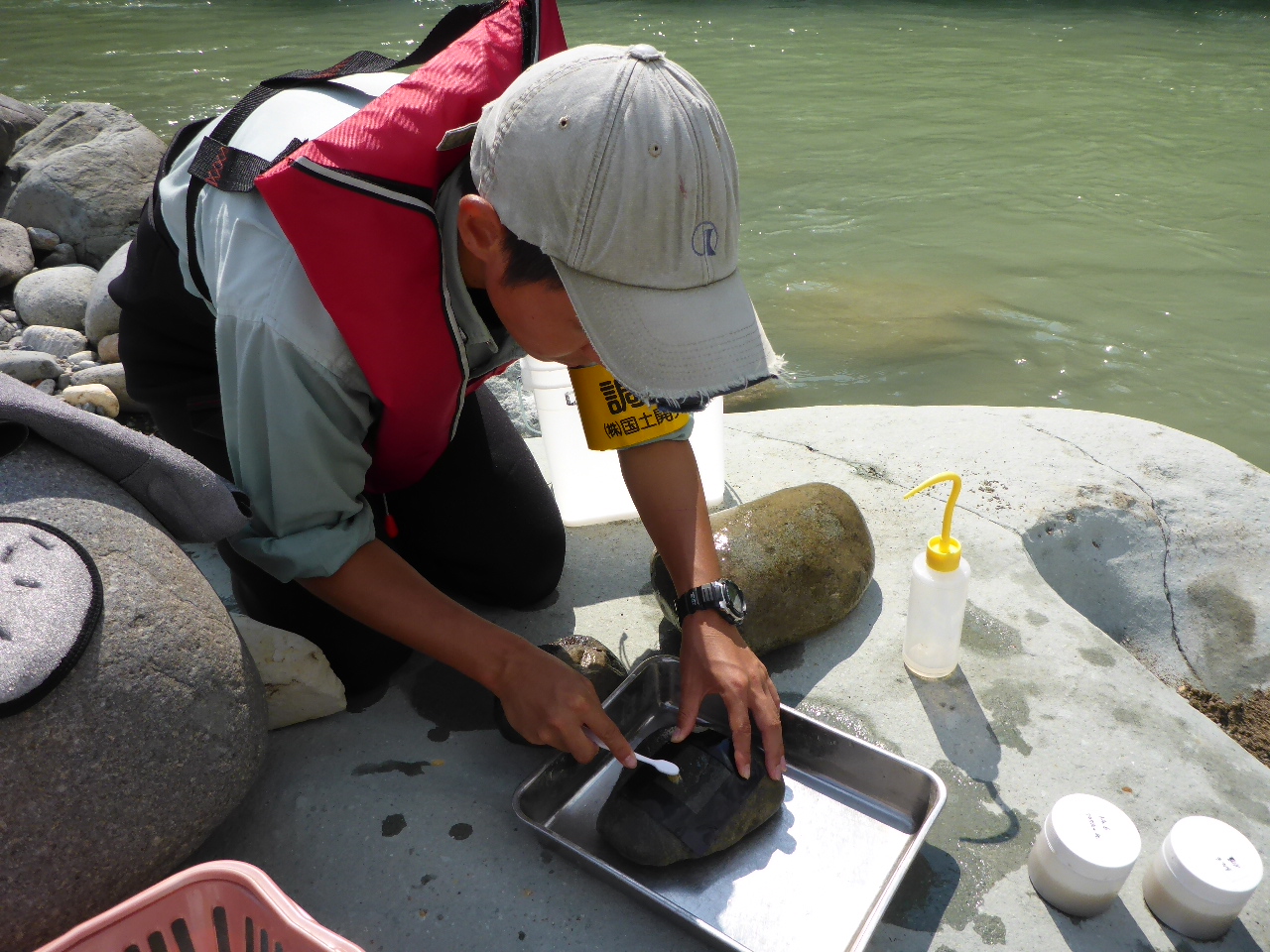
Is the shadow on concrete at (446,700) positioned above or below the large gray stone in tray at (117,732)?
below

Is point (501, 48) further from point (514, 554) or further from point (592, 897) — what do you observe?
point (592, 897)

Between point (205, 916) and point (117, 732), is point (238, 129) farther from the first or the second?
point (205, 916)

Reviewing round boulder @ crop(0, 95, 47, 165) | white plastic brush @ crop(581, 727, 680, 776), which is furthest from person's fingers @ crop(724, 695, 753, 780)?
round boulder @ crop(0, 95, 47, 165)

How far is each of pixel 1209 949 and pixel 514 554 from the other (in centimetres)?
176

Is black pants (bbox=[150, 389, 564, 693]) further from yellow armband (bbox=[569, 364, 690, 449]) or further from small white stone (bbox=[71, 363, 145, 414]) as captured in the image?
small white stone (bbox=[71, 363, 145, 414])

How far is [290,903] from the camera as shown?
142 cm

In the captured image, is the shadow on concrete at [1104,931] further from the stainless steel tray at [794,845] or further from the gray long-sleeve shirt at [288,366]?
the gray long-sleeve shirt at [288,366]

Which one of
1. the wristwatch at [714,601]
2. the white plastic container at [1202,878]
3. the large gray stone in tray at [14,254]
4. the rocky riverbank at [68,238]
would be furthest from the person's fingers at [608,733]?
the large gray stone in tray at [14,254]

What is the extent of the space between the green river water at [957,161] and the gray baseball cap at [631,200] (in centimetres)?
198

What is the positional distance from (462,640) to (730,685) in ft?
1.79

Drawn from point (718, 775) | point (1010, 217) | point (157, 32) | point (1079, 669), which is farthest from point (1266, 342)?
point (157, 32)

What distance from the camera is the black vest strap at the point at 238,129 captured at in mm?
1794

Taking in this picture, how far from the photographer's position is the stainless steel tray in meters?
1.78

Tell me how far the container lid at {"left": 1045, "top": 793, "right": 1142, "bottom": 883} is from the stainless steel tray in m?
0.22
